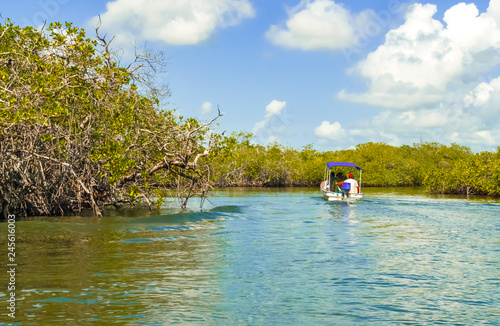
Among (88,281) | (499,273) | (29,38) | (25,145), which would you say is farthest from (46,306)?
(29,38)

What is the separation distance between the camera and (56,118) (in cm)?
1703

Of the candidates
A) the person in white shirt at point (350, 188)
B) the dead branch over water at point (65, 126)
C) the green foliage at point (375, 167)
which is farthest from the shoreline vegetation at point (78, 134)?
the green foliage at point (375, 167)

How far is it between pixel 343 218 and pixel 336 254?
30.1ft


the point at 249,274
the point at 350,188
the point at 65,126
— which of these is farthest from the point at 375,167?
the point at 249,274

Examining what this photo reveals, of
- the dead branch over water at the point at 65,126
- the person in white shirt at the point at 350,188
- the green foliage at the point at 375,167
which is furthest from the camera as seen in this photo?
the green foliage at the point at 375,167

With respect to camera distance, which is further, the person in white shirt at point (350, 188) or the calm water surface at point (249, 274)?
the person in white shirt at point (350, 188)

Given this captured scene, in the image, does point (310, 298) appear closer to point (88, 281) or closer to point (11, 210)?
point (88, 281)

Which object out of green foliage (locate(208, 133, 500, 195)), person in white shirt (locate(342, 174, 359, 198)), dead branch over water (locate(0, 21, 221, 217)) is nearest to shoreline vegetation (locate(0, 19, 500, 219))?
dead branch over water (locate(0, 21, 221, 217))

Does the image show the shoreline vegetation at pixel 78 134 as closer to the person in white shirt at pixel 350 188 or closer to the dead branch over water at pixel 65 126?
the dead branch over water at pixel 65 126

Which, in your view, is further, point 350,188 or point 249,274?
point 350,188

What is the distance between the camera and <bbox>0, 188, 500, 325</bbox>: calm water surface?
7402 mm

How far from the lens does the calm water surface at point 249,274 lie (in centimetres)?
740

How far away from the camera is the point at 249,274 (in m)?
10.1

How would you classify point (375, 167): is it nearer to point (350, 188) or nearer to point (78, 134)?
point (350, 188)
